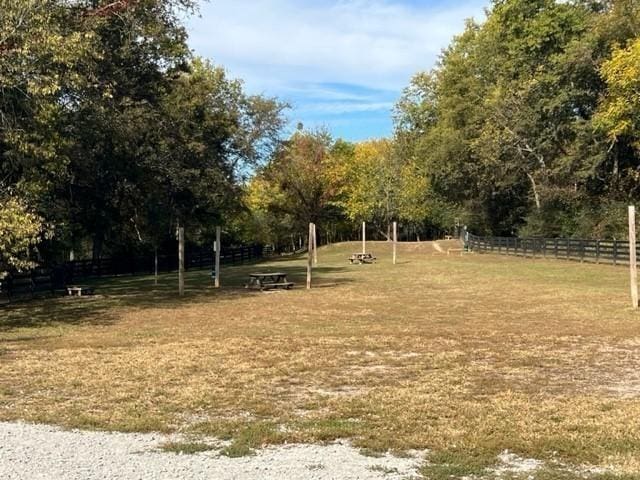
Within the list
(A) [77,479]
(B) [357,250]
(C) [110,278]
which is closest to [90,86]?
(A) [77,479]

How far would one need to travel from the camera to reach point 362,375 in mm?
8508

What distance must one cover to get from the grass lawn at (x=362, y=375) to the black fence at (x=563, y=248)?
13.9m

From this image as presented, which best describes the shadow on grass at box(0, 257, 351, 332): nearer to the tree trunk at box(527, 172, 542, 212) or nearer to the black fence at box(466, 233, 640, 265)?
the black fence at box(466, 233, 640, 265)

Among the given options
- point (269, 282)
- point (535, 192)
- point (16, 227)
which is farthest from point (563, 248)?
point (16, 227)

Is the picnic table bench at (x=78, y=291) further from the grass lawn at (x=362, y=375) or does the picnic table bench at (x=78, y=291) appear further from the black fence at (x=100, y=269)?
the grass lawn at (x=362, y=375)

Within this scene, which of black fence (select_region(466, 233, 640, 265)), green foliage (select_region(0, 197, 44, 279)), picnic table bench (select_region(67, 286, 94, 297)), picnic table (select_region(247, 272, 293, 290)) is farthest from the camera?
black fence (select_region(466, 233, 640, 265))

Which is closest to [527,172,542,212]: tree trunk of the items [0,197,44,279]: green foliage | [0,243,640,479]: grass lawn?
[0,243,640,479]: grass lawn

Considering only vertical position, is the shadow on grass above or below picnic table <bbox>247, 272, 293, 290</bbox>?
below

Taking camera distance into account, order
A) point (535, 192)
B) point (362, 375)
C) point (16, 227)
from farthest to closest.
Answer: point (535, 192) < point (16, 227) < point (362, 375)

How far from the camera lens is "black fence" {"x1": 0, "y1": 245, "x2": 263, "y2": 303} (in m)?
20.8

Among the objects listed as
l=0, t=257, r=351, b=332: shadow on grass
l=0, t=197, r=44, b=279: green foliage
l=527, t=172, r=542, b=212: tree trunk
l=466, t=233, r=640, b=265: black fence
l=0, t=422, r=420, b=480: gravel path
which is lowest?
l=0, t=257, r=351, b=332: shadow on grass

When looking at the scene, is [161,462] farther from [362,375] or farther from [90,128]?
[90,128]

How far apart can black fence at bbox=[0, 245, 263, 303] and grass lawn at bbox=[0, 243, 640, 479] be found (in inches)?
119

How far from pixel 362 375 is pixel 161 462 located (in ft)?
12.7
